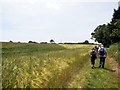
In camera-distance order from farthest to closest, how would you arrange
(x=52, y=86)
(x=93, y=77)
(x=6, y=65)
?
(x=93, y=77) → (x=6, y=65) → (x=52, y=86)

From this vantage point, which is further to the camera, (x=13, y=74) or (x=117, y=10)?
(x=117, y=10)

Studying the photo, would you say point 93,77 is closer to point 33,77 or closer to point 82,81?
point 82,81

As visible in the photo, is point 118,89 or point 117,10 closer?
point 118,89

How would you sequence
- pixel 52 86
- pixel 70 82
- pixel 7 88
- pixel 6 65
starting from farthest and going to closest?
pixel 70 82
pixel 6 65
pixel 52 86
pixel 7 88

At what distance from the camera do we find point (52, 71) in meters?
19.4

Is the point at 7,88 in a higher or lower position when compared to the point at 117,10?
lower

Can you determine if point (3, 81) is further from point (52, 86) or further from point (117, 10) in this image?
point (117, 10)

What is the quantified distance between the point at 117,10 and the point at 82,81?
62.9m

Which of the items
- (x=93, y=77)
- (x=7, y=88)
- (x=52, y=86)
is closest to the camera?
(x=7, y=88)

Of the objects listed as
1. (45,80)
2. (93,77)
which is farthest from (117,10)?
(45,80)

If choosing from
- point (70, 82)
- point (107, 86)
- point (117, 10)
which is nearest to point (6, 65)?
point (70, 82)

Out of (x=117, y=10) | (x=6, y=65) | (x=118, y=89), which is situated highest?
(x=117, y=10)

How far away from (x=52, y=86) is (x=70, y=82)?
10.8ft

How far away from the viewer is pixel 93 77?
22344mm
